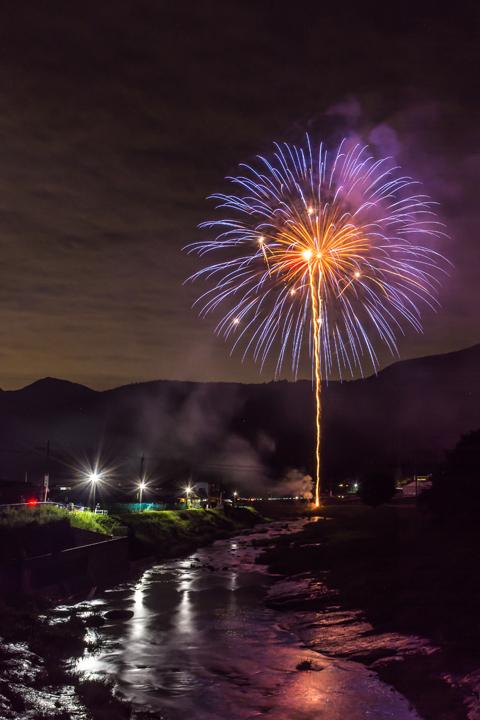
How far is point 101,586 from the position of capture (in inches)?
1500

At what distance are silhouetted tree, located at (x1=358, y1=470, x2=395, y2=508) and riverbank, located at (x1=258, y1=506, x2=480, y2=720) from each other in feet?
92.1

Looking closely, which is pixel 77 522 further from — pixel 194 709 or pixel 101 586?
pixel 194 709

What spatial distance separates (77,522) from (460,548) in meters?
28.2

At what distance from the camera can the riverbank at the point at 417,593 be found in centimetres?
1703

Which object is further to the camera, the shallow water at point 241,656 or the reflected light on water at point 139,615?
the reflected light on water at point 139,615

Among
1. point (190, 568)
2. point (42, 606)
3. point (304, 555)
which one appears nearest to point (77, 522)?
point (190, 568)

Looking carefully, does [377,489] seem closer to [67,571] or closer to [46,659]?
[67,571]

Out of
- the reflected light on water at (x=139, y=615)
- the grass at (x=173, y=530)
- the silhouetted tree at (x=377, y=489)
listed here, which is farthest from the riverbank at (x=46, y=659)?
the silhouetted tree at (x=377, y=489)

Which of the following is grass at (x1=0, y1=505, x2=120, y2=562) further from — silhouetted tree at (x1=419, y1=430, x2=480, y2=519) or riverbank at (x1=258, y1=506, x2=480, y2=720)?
silhouetted tree at (x1=419, y1=430, x2=480, y2=519)

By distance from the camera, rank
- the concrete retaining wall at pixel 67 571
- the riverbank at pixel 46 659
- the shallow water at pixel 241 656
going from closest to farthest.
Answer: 1. the riverbank at pixel 46 659
2. the shallow water at pixel 241 656
3. the concrete retaining wall at pixel 67 571

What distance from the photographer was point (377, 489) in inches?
3174

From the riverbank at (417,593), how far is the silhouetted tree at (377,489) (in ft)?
92.1

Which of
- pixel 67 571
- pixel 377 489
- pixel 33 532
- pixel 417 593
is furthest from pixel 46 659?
pixel 377 489

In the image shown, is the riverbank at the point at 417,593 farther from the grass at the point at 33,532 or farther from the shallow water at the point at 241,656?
the grass at the point at 33,532
